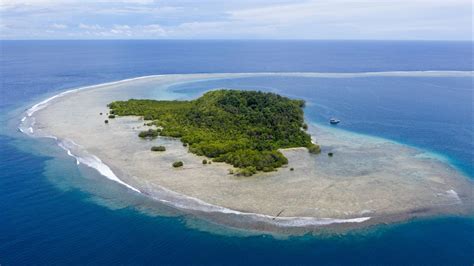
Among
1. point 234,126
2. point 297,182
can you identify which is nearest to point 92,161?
point 234,126

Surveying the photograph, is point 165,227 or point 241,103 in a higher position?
point 241,103

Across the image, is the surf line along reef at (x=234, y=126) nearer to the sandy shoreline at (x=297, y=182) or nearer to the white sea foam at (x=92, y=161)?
the sandy shoreline at (x=297, y=182)

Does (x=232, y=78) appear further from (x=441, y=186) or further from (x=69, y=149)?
(x=441, y=186)

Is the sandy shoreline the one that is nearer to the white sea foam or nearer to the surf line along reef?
the white sea foam

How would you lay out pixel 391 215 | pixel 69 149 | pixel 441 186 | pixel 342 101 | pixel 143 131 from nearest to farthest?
pixel 391 215
pixel 441 186
pixel 69 149
pixel 143 131
pixel 342 101

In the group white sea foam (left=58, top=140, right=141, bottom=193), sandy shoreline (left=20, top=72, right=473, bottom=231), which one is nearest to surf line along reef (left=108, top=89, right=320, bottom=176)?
sandy shoreline (left=20, top=72, right=473, bottom=231)

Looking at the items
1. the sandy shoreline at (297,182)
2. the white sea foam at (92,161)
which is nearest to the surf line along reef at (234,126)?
the sandy shoreline at (297,182)

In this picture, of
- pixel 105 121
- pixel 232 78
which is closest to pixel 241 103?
pixel 105 121
